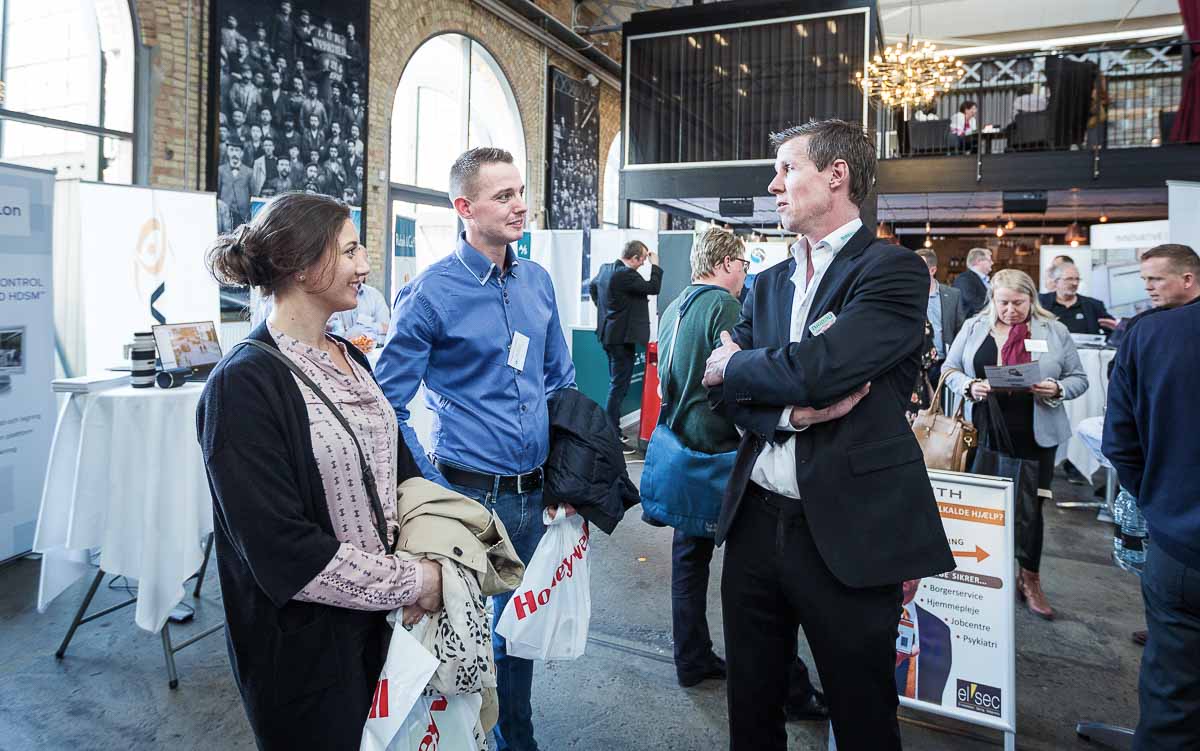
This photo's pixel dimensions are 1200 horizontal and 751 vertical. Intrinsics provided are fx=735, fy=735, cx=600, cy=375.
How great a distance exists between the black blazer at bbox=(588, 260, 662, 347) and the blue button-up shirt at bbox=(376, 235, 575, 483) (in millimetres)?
4775

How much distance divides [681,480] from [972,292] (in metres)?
5.68

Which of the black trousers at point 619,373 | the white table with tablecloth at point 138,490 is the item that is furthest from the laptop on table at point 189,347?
the black trousers at point 619,373

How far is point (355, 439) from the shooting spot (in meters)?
1.30

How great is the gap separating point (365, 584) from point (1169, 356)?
70.1 inches

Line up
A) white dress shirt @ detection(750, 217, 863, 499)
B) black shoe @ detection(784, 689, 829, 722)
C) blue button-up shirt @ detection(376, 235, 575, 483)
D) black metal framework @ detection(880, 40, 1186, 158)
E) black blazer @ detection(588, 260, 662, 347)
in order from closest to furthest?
1. white dress shirt @ detection(750, 217, 863, 499)
2. blue button-up shirt @ detection(376, 235, 575, 483)
3. black shoe @ detection(784, 689, 829, 722)
4. black blazer @ detection(588, 260, 662, 347)
5. black metal framework @ detection(880, 40, 1186, 158)

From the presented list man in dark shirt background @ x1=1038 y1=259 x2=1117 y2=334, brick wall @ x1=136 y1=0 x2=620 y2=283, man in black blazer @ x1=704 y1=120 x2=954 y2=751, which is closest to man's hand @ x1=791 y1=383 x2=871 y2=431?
man in black blazer @ x1=704 y1=120 x2=954 y2=751

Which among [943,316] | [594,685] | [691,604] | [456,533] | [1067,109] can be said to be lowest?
[594,685]

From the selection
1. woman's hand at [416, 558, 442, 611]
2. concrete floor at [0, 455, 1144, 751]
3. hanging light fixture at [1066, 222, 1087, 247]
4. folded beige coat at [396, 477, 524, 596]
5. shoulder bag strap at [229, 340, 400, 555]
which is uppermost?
hanging light fixture at [1066, 222, 1087, 247]

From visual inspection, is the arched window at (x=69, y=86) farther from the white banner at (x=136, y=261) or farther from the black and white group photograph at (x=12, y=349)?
the black and white group photograph at (x=12, y=349)

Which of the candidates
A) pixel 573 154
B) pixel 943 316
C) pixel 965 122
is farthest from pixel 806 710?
pixel 573 154

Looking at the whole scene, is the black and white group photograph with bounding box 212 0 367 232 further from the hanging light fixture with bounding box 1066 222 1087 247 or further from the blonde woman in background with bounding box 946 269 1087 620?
the hanging light fixture with bounding box 1066 222 1087 247

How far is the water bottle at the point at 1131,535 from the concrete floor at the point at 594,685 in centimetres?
62

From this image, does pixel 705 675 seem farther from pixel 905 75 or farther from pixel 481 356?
pixel 905 75

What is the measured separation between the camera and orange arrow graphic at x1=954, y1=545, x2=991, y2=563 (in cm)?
229
